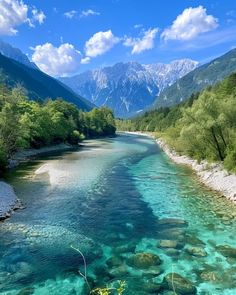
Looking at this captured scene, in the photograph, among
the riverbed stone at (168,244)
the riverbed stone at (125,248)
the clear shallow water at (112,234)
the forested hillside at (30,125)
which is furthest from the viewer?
the forested hillside at (30,125)

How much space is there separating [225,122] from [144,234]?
30.7 metres

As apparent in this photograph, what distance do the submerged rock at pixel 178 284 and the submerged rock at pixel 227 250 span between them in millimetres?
5244

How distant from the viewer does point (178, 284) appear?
20422 millimetres

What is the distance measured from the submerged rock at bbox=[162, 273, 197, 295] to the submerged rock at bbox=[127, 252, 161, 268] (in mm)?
1984

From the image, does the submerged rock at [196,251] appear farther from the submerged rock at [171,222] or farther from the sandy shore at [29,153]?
the sandy shore at [29,153]

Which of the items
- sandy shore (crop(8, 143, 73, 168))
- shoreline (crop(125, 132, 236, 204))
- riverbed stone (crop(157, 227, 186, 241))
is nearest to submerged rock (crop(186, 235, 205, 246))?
riverbed stone (crop(157, 227, 186, 241))

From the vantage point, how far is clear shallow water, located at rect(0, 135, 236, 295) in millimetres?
21219

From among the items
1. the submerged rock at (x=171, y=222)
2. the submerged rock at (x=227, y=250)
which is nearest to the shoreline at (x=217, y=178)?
the submerged rock at (x=171, y=222)

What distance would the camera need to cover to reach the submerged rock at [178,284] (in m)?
19.7

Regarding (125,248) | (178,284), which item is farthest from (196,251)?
(178,284)

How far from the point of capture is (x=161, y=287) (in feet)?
66.2

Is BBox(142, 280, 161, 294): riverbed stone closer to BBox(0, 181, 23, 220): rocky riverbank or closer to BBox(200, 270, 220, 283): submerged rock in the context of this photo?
BBox(200, 270, 220, 283): submerged rock

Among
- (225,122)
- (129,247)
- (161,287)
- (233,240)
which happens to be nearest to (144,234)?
(129,247)

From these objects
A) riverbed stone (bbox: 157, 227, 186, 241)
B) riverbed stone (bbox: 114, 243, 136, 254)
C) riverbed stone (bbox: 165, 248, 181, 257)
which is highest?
riverbed stone (bbox: 157, 227, 186, 241)
